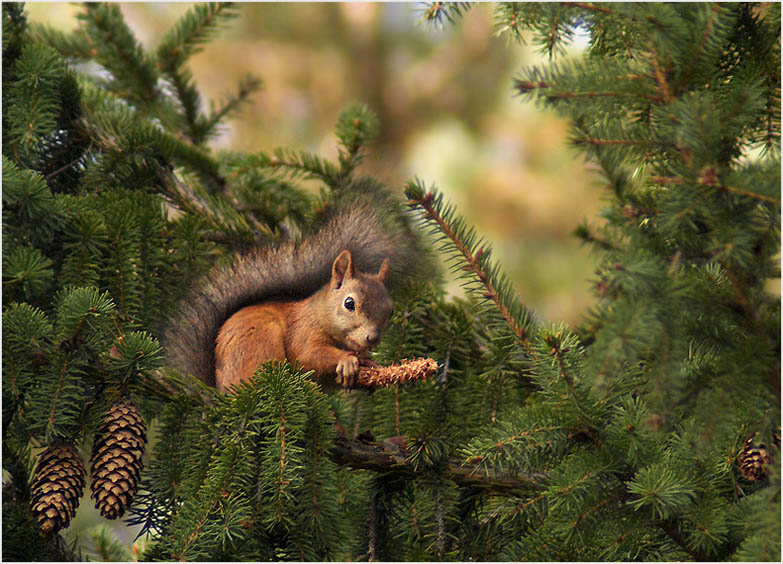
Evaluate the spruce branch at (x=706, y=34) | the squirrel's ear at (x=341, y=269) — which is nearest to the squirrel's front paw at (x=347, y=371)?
the squirrel's ear at (x=341, y=269)

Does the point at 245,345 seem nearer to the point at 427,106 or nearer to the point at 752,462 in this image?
Answer: the point at 752,462

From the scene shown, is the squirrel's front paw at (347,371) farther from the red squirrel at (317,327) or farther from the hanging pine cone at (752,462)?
the hanging pine cone at (752,462)

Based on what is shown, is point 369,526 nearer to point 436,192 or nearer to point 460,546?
point 460,546

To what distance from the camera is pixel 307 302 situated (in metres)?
1.08

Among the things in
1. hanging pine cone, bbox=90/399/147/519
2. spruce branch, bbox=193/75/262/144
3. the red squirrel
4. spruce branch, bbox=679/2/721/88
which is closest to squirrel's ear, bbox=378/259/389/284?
the red squirrel

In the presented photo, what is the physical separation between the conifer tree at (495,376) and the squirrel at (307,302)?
66mm

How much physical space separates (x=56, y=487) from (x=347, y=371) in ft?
1.10

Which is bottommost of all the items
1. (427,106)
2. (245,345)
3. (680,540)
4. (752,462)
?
(680,540)

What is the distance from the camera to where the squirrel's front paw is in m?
0.95

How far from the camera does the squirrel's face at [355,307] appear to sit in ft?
3.42

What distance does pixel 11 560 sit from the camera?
3.17 feet

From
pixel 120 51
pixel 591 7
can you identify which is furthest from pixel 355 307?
pixel 120 51

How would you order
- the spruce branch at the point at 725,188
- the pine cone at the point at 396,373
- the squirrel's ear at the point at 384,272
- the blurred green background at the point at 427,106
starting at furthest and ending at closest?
the blurred green background at the point at 427,106, the squirrel's ear at the point at 384,272, the pine cone at the point at 396,373, the spruce branch at the point at 725,188

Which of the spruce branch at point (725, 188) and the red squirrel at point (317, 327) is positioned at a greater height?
the red squirrel at point (317, 327)
